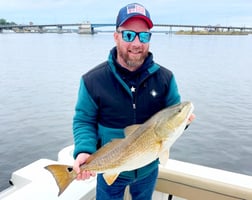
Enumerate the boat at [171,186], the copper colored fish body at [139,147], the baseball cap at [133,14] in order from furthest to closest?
1. the boat at [171,186]
2. the baseball cap at [133,14]
3. the copper colored fish body at [139,147]

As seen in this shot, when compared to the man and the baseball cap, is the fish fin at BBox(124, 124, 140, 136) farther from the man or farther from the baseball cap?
the baseball cap

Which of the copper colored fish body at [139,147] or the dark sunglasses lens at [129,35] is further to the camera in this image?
the dark sunglasses lens at [129,35]

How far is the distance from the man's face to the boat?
114 centimetres

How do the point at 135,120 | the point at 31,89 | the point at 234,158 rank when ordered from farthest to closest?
1. the point at 31,89
2. the point at 234,158
3. the point at 135,120

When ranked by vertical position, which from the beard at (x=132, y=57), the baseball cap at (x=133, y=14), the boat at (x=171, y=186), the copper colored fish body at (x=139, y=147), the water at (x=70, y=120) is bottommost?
the water at (x=70, y=120)

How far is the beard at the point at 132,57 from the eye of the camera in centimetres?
236

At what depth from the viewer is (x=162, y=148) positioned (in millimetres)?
2002

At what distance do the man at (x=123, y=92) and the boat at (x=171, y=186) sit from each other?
56 centimetres

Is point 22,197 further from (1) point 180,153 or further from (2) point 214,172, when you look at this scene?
(1) point 180,153

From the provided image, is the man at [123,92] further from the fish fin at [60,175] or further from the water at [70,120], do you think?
the water at [70,120]

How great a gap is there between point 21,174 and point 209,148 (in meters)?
6.52

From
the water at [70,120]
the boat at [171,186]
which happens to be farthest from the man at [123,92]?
the water at [70,120]

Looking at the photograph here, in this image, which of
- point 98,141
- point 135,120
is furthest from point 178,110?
point 98,141

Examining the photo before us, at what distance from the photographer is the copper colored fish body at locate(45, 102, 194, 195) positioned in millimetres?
1978
